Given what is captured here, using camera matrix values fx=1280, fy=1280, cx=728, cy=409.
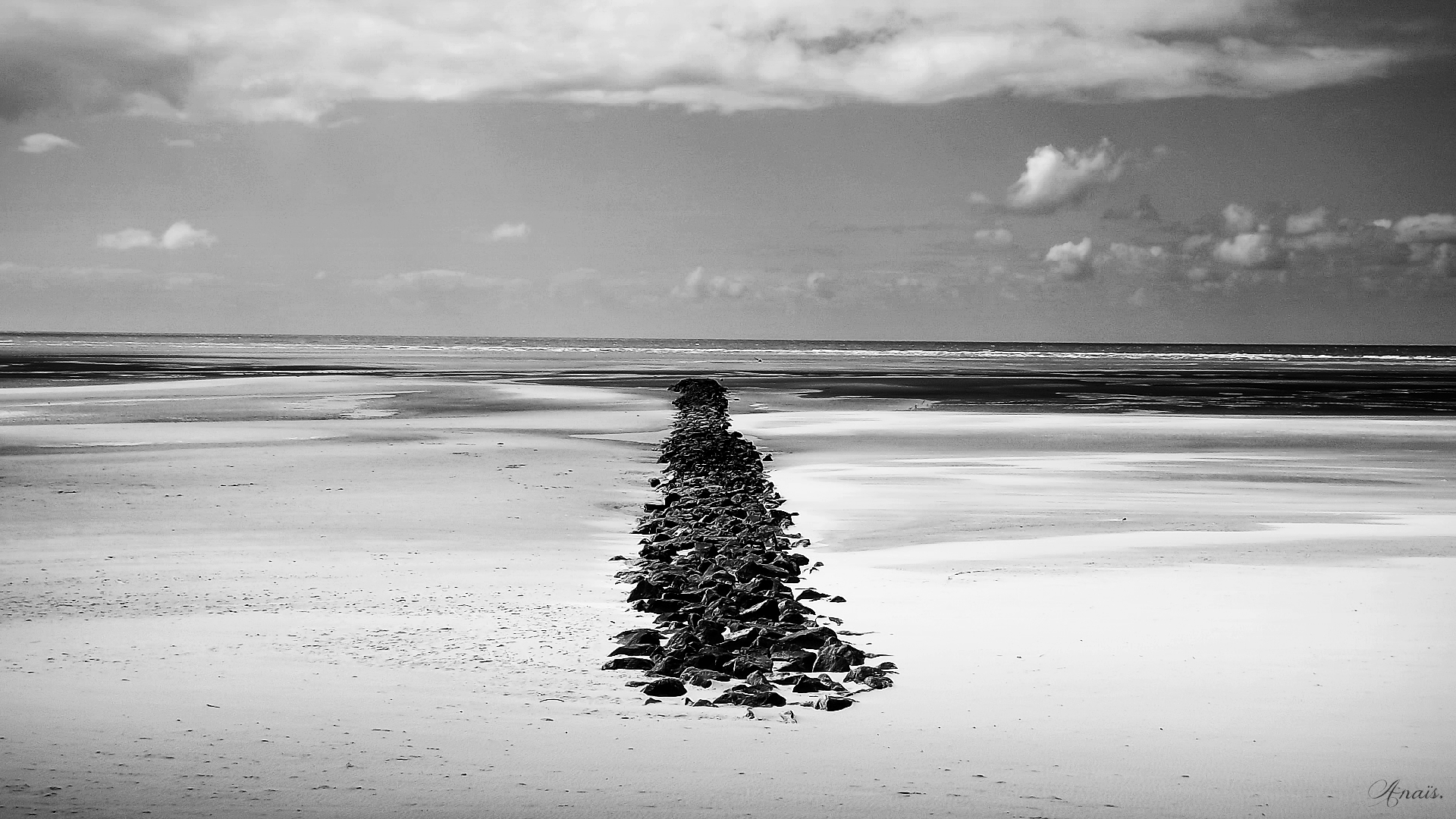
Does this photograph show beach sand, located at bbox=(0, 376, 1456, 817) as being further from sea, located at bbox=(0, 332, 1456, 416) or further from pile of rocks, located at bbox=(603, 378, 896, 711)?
sea, located at bbox=(0, 332, 1456, 416)

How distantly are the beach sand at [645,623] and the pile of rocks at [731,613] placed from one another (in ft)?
0.63

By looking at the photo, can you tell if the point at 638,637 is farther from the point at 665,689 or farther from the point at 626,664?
the point at 665,689

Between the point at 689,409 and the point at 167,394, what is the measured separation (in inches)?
563

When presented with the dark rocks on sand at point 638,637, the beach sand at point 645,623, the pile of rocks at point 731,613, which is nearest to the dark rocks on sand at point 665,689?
the pile of rocks at point 731,613

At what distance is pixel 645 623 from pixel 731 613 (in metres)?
0.54

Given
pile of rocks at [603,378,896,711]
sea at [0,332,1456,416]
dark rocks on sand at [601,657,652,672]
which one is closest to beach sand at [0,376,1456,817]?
dark rocks on sand at [601,657,652,672]

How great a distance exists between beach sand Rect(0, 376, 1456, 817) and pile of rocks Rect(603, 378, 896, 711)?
193mm

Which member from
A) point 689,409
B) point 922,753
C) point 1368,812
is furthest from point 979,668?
point 689,409

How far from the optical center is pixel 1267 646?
6996mm

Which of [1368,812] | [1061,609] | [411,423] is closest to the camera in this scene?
[1368,812]

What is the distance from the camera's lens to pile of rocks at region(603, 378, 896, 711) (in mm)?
6301

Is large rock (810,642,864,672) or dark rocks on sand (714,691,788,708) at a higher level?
large rock (810,642,864,672)

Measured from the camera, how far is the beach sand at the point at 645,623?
4.91m

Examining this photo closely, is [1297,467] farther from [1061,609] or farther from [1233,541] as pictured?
[1061,609]
